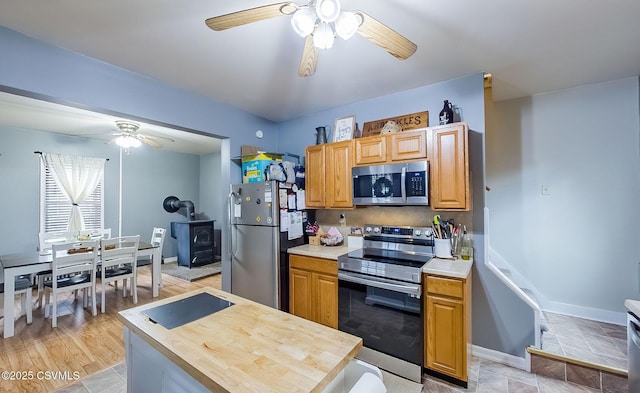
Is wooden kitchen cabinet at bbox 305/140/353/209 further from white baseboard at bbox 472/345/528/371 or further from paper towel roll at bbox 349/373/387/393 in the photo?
paper towel roll at bbox 349/373/387/393

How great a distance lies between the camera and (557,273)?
2.93 metres

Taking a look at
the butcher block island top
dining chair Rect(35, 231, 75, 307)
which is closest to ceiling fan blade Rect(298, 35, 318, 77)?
the butcher block island top

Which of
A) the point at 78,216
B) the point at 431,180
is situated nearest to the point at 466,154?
the point at 431,180

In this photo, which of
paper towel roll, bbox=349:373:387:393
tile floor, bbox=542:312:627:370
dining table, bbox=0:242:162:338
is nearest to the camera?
paper towel roll, bbox=349:373:387:393

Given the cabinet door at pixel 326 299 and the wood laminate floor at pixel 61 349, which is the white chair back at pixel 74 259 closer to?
the wood laminate floor at pixel 61 349

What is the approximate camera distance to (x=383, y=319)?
2127 millimetres

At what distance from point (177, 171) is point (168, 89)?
4236 millimetres

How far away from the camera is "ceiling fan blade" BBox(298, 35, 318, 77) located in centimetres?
151

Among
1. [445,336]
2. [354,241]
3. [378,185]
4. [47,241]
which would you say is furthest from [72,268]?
[445,336]

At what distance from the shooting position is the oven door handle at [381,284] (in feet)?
6.43

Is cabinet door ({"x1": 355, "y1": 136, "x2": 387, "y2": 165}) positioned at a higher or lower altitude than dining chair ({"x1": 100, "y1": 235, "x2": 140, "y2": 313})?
higher

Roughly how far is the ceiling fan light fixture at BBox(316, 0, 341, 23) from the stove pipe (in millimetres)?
5944

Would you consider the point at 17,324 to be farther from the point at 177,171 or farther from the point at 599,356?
the point at 599,356

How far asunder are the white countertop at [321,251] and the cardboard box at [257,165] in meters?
0.91
